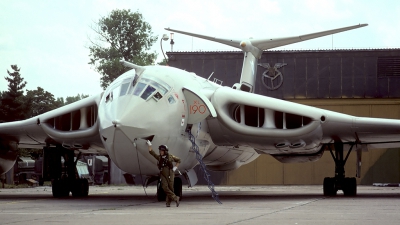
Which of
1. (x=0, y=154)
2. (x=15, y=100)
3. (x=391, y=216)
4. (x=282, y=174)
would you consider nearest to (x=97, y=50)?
(x=15, y=100)

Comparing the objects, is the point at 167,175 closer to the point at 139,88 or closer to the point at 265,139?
the point at 139,88

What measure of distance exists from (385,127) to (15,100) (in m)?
56.9

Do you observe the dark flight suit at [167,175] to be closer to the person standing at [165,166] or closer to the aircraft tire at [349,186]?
the person standing at [165,166]

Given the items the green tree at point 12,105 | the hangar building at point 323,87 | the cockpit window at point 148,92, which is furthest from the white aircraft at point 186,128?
the green tree at point 12,105

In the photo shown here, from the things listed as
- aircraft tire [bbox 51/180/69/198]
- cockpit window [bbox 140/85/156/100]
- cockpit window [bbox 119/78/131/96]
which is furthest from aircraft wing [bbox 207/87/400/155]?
aircraft tire [bbox 51/180/69/198]

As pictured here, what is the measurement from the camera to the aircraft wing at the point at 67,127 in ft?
66.8

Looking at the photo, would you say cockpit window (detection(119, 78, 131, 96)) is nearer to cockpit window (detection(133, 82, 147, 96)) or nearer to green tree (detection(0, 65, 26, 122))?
cockpit window (detection(133, 82, 147, 96))

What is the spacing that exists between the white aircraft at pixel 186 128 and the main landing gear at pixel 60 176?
0.11ft

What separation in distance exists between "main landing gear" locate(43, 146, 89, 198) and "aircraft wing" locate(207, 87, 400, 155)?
5328mm

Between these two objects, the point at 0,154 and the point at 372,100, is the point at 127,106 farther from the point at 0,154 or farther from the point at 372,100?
the point at 372,100

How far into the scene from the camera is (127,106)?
16.8 metres

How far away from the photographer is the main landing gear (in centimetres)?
2300

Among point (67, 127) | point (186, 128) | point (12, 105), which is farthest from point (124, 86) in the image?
point (12, 105)

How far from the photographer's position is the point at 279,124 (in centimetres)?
2070
